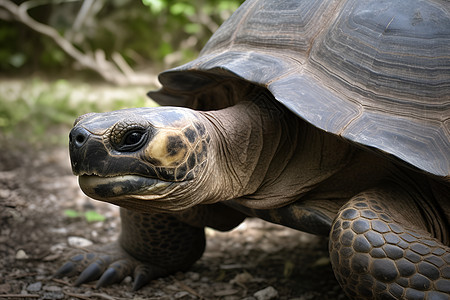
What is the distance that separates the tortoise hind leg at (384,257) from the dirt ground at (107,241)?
0.82 m

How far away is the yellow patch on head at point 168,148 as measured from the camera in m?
1.90

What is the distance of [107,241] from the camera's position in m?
3.54

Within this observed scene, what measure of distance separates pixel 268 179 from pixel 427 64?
98cm

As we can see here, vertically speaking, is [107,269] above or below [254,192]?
below

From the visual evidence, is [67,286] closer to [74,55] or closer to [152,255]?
[152,255]

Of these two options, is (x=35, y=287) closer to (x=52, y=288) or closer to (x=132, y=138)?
(x=52, y=288)

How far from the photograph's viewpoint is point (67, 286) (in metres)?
2.69

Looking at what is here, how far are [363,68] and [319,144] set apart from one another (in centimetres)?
44

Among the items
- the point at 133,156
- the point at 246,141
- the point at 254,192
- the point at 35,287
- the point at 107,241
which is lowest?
the point at 107,241

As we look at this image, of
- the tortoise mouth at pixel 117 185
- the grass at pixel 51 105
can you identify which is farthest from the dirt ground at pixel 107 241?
the grass at pixel 51 105

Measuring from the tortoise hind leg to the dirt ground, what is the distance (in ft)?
2.70

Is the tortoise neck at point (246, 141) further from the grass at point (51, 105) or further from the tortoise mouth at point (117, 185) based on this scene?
the grass at point (51, 105)

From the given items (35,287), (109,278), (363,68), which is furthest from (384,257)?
(35,287)

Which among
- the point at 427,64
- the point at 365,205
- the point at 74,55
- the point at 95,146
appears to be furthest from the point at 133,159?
the point at 74,55
